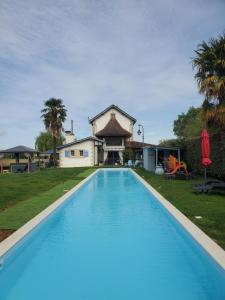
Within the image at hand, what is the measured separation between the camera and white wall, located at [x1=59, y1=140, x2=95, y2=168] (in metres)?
46.8

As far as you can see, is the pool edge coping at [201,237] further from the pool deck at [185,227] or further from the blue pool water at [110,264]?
the blue pool water at [110,264]

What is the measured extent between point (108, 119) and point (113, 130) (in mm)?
4344

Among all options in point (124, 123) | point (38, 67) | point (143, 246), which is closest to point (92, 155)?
point (124, 123)

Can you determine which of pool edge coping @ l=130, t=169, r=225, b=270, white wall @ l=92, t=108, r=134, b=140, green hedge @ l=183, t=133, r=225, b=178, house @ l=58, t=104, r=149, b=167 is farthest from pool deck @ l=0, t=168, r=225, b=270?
white wall @ l=92, t=108, r=134, b=140

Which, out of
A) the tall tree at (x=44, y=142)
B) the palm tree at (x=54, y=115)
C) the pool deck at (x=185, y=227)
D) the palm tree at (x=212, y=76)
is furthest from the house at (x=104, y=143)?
the pool deck at (x=185, y=227)

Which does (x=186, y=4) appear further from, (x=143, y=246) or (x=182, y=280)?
(x=182, y=280)

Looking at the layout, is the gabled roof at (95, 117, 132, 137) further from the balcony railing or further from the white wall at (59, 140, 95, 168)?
the white wall at (59, 140, 95, 168)

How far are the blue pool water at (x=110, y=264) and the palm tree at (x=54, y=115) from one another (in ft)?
123

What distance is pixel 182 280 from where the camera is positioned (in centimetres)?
544

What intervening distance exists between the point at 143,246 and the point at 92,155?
1567 inches

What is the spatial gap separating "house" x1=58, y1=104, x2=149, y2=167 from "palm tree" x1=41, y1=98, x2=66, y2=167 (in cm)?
257

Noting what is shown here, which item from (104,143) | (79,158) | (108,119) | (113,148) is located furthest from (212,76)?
(108,119)

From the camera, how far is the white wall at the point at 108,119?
2120 inches

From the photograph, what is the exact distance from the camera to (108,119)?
53.9 metres
